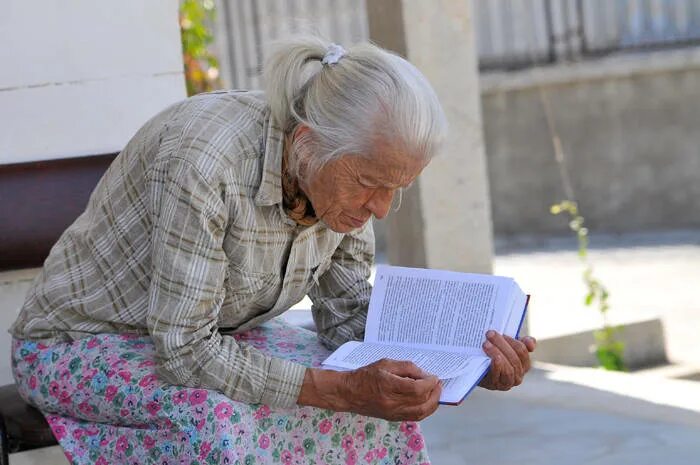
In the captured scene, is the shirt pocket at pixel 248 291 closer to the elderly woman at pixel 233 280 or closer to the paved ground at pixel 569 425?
the elderly woman at pixel 233 280

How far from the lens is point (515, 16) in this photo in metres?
9.99

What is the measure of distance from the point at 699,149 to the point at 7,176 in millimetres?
7333

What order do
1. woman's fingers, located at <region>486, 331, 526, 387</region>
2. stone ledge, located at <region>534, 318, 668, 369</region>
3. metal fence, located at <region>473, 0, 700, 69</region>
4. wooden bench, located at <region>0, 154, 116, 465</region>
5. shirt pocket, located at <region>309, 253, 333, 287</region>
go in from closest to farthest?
woman's fingers, located at <region>486, 331, 526, 387</region>
shirt pocket, located at <region>309, 253, 333, 287</region>
wooden bench, located at <region>0, 154, 116, 465</region>
stone ledge, located at <region>534, 318, 668, 369</region>
metal fence, located at <region>473, 0, 700, 69</region>

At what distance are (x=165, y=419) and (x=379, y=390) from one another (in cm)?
43

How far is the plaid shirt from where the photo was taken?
2.37m

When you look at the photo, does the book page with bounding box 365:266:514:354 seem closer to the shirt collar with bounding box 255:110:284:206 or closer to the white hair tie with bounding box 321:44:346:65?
the shirt collar with bounding box 255:110:284:206

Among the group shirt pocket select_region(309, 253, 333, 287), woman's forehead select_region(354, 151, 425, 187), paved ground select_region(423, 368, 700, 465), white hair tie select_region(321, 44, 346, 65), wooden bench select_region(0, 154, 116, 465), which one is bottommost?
paved ground select_region(423, 368, 700, 465)

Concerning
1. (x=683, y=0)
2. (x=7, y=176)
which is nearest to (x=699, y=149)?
(x=683, y=0)

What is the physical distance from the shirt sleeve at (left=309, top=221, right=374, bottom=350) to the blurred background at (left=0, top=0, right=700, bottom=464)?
41cm

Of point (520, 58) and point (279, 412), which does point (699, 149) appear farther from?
point (279, 412)

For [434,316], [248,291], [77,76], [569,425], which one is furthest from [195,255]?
[569,425]

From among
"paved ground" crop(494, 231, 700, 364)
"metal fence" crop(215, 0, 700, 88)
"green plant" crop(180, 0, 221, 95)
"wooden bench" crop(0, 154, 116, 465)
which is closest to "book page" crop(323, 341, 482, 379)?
"wooden bench" crop(0, 154, 116, 465)

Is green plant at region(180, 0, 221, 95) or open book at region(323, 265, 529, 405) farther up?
green plant at region(180, 0, 221, 95)

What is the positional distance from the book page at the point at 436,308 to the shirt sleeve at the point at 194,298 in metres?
0.32
